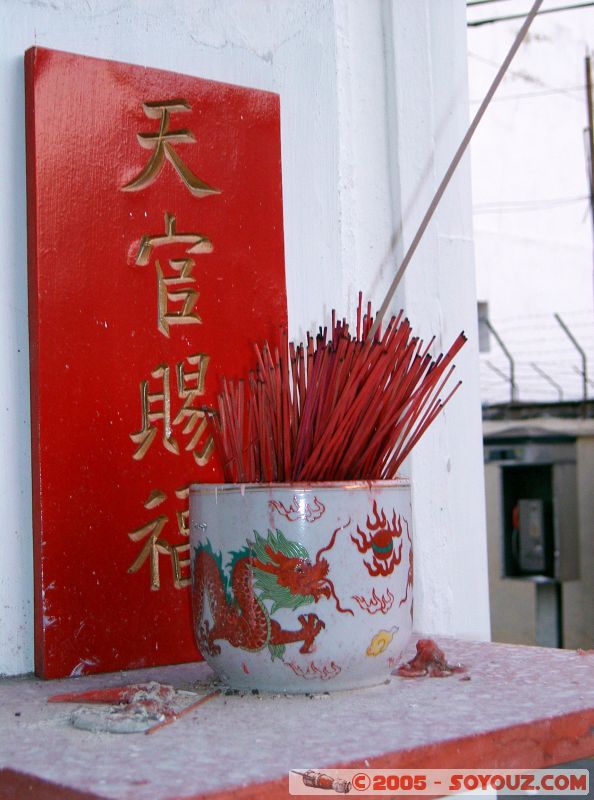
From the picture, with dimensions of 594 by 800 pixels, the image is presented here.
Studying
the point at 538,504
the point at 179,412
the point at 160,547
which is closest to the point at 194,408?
the point at 179,412

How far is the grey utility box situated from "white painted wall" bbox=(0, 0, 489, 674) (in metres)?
3.15

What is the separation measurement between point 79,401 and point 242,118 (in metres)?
0.32

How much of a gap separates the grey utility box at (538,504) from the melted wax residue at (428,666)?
3.55 meters

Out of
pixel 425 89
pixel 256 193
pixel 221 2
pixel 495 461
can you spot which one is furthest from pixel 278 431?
pixel 495 461

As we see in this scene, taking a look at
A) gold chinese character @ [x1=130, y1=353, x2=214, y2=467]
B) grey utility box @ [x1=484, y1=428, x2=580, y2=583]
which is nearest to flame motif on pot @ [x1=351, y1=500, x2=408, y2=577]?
gold chinese character @ [x1=130, y1=353, x2=214, y2=467]

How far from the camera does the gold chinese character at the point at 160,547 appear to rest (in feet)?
2.94

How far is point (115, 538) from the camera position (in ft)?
2.89

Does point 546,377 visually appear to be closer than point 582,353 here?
No

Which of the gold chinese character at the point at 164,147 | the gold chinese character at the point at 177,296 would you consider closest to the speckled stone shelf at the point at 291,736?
the gold chinese character at the point at 177,296

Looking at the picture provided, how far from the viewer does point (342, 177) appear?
43.4 inches

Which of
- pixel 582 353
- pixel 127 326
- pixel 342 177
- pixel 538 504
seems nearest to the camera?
pixel 127 326

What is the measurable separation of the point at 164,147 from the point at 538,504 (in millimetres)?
3623

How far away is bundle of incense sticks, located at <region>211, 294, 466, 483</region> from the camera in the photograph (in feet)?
2.47

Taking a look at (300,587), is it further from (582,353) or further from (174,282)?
(582,353)
